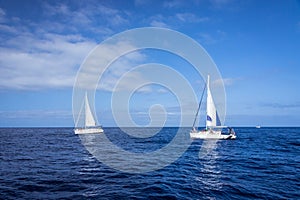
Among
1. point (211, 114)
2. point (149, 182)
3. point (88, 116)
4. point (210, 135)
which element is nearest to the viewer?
point (149, 182)

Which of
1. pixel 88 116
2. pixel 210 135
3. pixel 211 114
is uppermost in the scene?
pixel 88 116

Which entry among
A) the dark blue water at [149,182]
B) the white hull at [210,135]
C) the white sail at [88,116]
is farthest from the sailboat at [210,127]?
the white sail at [88,116]

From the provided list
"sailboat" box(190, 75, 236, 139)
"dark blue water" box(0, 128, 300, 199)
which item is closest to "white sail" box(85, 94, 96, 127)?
"sailboat" box(190, 75, 236, 139)

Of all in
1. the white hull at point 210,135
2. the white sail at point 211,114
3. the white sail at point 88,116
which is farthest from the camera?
the white sail at point 88,116

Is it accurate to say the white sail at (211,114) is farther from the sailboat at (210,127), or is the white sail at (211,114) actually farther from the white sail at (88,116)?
the white sail at (88,116)

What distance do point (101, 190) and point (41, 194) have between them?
384 cm

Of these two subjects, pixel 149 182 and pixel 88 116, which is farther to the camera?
pixel 88 116

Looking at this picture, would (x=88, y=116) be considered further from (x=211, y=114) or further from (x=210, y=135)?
(x=210, y=135)

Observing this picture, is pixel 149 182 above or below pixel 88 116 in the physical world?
below

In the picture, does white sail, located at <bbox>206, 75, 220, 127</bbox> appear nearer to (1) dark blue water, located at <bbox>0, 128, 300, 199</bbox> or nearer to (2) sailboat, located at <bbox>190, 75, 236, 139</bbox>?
(2) sailboat, located at <bbox>190, 75, 236, 139</bbox>

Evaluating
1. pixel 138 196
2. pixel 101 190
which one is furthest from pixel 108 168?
pixel 138 196

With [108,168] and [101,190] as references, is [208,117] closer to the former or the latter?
[108,168]

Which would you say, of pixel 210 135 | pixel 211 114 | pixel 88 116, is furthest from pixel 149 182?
pixel 88 116

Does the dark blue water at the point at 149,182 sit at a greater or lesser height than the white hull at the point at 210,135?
lesser
